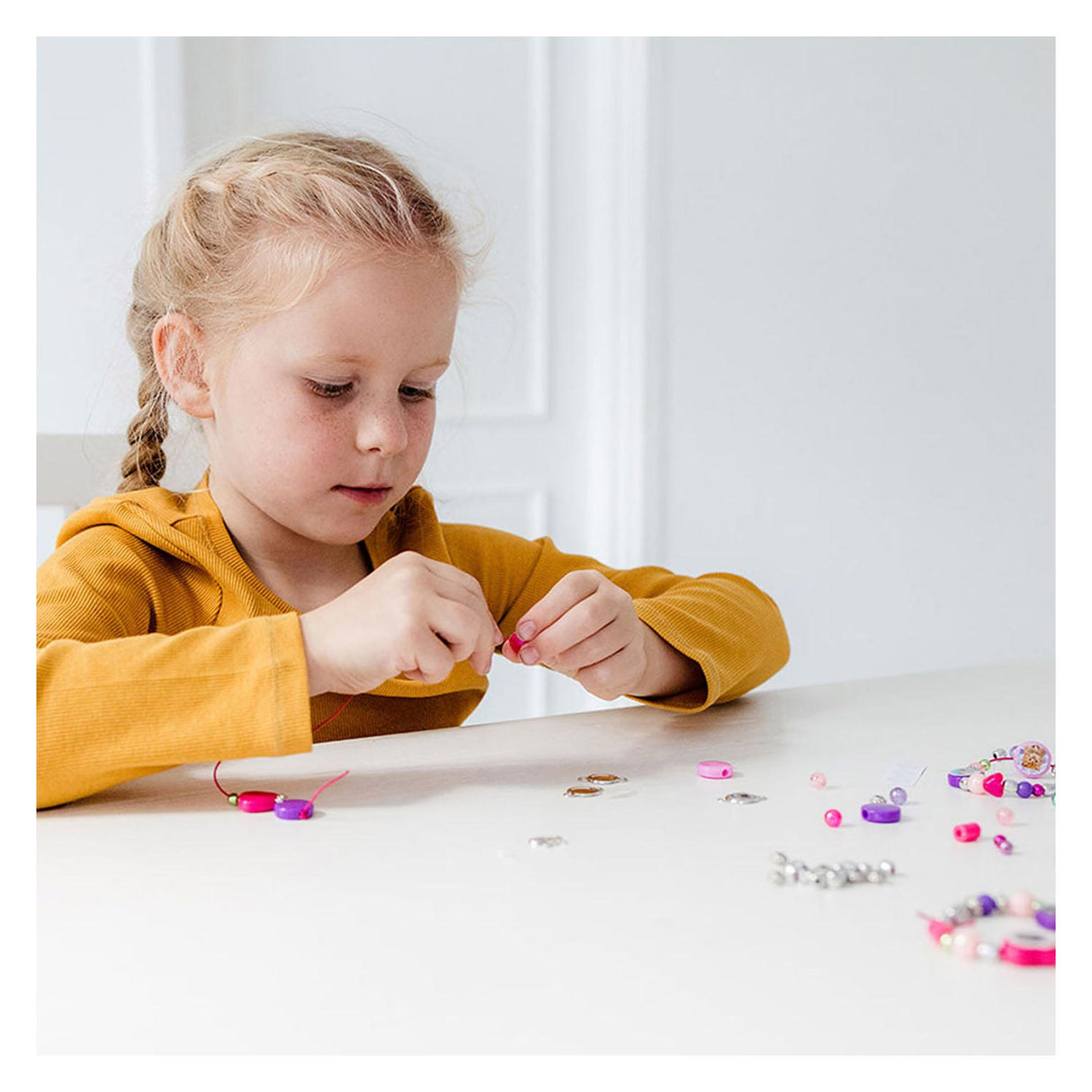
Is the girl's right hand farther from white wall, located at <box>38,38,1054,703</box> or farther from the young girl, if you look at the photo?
white wall, located at <box>38,38,1054,703</box>

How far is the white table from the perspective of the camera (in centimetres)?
45

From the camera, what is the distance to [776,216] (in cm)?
294

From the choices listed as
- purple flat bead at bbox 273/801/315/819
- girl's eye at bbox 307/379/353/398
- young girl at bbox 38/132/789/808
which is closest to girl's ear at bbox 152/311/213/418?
young girl at bbox 38/132/789/808

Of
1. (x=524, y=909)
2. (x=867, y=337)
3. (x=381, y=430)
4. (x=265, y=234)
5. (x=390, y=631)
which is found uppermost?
(x=867, y=337)

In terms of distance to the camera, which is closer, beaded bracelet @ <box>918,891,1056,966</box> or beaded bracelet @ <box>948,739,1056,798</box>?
beaded bracelet @ <box>918,891,1056,966</box>

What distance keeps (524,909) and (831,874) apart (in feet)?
0.46

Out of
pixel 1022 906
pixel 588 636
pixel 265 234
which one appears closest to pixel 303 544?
pixel 265 234

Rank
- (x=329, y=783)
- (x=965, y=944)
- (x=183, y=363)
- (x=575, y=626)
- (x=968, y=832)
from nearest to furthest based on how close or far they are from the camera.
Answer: (x=965, y=944), (x=968, y=832), (x=329, y=783), (x=575, y=626), (x=183, y=363)

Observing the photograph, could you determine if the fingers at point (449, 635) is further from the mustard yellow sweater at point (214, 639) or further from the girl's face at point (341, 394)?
the girl's face at point (341, 394)

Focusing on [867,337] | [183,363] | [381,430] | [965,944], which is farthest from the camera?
[867,337]

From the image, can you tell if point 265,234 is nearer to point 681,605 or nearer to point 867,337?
point 681,605

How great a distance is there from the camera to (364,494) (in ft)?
3.70

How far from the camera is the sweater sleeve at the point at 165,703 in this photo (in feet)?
2.48
